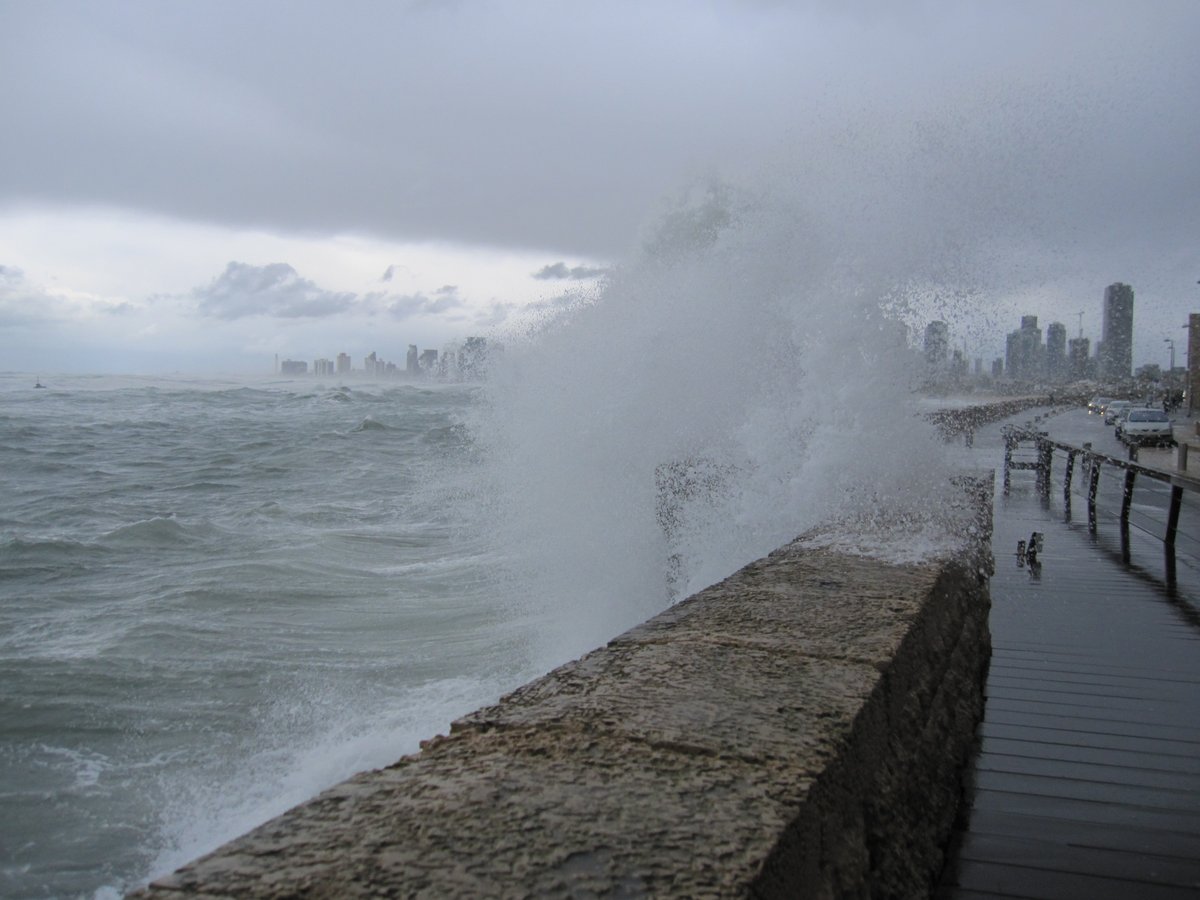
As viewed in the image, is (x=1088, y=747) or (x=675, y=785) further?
(x=1088, y=747)

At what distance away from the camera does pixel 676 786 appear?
1.45 metres

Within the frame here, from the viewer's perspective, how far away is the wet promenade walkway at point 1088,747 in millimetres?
2227

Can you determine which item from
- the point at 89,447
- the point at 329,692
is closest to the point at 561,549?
the point at 329,692

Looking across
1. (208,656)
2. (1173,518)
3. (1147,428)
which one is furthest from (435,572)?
(1147,428)

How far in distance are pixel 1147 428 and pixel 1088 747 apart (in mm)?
34936

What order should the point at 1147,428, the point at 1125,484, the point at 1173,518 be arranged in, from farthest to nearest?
the point at 1147,428, the point at 1125,484, the point at 1173,518

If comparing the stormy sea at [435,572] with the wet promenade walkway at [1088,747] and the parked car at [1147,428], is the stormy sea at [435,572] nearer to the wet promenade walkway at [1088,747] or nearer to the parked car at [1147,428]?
the wet promenade walkway at [1088,747]

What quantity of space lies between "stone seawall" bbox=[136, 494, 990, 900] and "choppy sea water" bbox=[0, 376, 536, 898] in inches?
112

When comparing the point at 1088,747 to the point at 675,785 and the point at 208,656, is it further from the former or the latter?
the point at 208,656

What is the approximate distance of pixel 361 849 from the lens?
1217 millimetres

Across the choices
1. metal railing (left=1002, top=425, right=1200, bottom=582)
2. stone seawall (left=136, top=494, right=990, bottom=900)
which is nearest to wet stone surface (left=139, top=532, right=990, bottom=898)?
stone seawall (left=136, top=494, right=990, bottom=900)

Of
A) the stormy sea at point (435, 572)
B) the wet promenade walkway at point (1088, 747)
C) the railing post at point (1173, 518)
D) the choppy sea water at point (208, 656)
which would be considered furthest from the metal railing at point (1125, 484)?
the choppy sea water at point (208, 656)

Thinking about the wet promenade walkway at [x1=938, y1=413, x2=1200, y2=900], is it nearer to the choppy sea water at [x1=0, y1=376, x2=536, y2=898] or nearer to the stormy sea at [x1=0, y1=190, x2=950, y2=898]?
the stormy sea at [x1=0, y1=190, x2=950, y2=898]

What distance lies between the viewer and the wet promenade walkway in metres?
2.23
